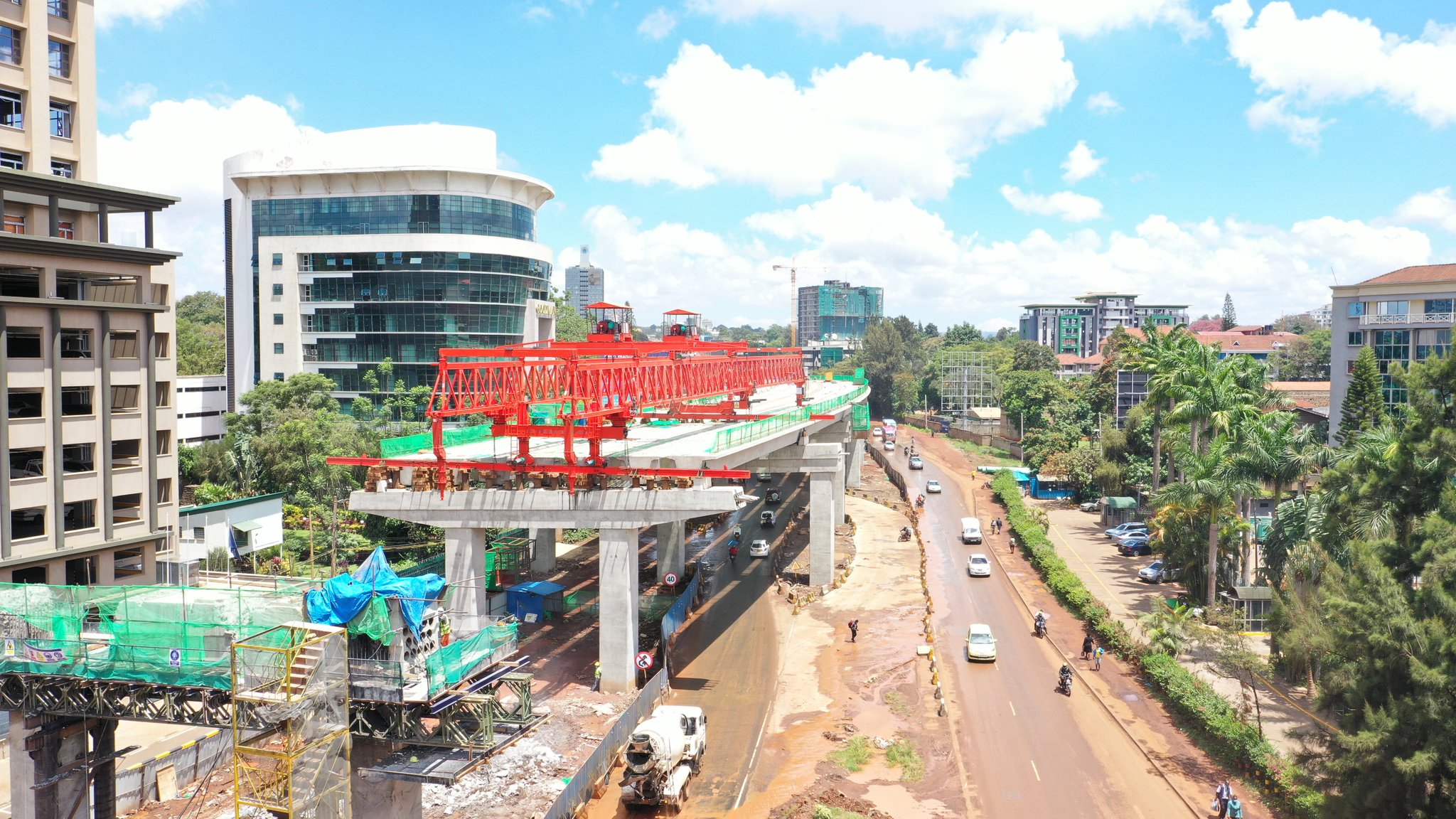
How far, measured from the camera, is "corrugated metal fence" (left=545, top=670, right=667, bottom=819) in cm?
2764

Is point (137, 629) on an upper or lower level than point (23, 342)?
lower

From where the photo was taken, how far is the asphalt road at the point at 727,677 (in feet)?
102

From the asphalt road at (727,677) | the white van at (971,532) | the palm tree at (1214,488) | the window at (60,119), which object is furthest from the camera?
the white van at (971,532)

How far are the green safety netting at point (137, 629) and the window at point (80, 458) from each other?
15142mm

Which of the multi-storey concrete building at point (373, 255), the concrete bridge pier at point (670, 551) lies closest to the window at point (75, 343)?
the concrete bridge pier at point (670, 551)

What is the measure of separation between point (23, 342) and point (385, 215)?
182ft

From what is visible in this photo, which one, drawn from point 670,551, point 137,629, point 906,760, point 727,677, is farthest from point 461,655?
point 670,551

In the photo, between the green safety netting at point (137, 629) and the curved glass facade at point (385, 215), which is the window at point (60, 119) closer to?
the green safety netting at point (137, 629)

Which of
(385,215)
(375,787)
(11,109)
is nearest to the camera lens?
(375,787)

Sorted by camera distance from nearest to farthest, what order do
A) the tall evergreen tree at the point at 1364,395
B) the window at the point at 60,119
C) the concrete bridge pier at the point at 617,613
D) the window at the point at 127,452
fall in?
the window at the point at 127,452
the window at the point at 60,119
the concrete bridge pier at the point at 617,613
the tall evergreen tree at the point at 1364,395

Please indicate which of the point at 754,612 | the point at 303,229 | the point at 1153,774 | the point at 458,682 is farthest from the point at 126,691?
the point at 303,229

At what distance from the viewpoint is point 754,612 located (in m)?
54.3

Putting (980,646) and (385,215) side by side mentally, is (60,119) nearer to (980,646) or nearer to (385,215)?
(980,646)

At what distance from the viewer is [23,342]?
35.6 metres
